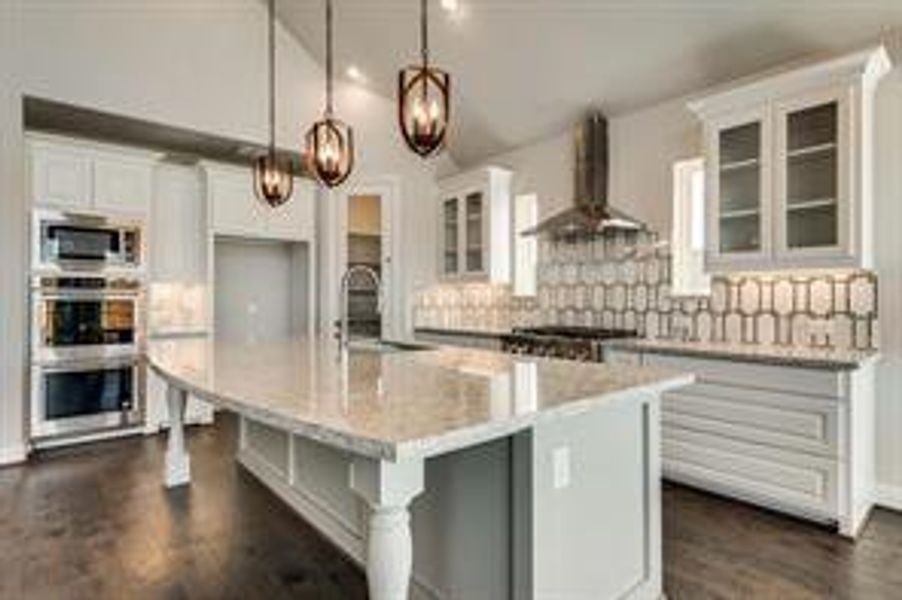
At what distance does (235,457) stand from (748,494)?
3.43m

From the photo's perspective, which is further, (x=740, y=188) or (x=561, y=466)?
(x=740, y=188)

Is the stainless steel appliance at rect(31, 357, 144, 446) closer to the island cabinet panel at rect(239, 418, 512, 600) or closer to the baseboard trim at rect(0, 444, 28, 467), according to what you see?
the baseboard trim at rect(0, 444, 28, 467)

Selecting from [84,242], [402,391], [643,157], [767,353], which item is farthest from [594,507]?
[84,242]

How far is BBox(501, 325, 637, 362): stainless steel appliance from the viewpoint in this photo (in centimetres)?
373

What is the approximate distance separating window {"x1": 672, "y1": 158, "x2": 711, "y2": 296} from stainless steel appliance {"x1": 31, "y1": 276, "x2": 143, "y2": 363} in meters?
4.40

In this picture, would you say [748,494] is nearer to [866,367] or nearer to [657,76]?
[866,367]

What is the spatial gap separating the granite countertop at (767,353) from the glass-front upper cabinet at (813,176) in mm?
A: 554

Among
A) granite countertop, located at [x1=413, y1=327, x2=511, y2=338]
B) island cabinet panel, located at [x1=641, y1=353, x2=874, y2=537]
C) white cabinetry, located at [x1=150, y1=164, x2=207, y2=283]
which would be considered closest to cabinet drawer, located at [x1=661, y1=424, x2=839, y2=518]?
island cabinet panel, located at [x1=641, y1=353, x2=874, y2=537]

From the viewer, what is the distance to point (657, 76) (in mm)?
3961

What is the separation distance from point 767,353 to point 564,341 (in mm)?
1345

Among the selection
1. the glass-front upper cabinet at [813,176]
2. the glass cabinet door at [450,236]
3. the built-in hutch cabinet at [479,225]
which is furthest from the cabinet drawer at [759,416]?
the glass cabinet door at [450,236]

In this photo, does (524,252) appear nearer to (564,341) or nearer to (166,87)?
(564,341)

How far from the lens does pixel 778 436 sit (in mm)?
2861

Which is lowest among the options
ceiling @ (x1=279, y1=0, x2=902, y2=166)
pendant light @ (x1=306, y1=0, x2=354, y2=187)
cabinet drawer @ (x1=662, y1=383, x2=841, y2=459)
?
cabinet drawer @ (x1=662, y1=383, x2=841, y2=459)
